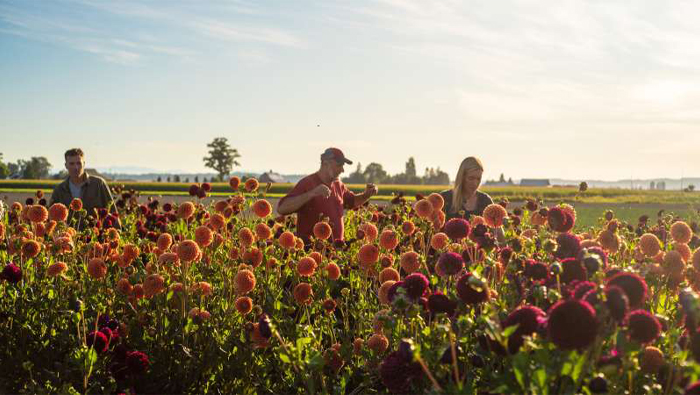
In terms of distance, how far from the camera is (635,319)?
5.49 ft

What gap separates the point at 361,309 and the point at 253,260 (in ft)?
2.36

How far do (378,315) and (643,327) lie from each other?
0.77 m

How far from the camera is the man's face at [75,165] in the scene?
7945 millimetres

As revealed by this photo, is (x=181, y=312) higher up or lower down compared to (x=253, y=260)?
lower down

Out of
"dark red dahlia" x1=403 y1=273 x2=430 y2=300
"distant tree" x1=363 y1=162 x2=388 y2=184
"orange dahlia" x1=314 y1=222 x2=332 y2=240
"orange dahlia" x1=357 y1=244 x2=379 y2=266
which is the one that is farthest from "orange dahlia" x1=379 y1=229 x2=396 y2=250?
"distant tree" x1=363 y1=162 x2=388 y2=184

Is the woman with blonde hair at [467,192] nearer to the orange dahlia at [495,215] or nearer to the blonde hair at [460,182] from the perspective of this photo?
the blonde hair at [460,182]

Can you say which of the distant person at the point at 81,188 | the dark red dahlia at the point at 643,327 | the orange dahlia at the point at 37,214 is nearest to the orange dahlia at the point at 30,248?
the orange dahlia at the point at 37,214

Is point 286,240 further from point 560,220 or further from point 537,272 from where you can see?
point 537,272

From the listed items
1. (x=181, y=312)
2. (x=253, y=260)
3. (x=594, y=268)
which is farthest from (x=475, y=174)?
(x=594, y=268)

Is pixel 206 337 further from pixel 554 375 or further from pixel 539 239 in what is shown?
pixel 554 375

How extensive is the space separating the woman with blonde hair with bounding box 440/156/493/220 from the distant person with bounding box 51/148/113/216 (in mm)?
4279

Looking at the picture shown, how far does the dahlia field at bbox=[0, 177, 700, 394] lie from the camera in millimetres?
1680

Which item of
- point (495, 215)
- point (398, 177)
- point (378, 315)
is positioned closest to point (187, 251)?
point (495, 215)

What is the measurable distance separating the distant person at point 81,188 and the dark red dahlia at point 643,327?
7251 mm
